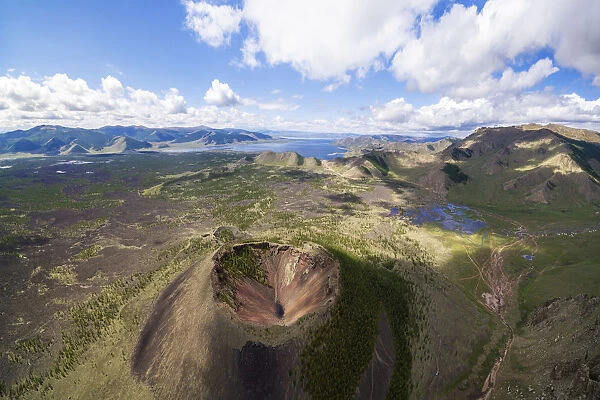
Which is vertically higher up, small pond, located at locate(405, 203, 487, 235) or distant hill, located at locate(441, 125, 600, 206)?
distant hill, located at locate(441, 125, 600, 206)

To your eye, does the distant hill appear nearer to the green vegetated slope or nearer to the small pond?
the green vegetated slope

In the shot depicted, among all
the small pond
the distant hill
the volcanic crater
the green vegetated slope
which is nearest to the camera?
the green vegetated slope

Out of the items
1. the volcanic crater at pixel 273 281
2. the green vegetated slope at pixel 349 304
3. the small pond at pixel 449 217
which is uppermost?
the volcanic crater at pixel 273 281

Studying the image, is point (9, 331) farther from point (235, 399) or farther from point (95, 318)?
point (235, 399)

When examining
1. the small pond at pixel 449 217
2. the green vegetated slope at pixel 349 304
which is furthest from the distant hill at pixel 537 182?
the small pond at pixel 449 217

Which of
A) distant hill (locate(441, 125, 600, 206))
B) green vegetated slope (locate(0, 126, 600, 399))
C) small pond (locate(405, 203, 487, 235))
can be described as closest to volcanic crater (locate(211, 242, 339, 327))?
green vegetated slope (locate(0, 126, 600, 399))

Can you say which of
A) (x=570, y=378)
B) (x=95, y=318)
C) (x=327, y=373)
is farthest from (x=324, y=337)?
(x=95, y=318)

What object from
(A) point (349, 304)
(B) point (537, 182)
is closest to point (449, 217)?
(B) point (537, 182)

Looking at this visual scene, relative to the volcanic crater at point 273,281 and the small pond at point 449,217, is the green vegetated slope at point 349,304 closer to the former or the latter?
the volcanic crater at point 273,281
